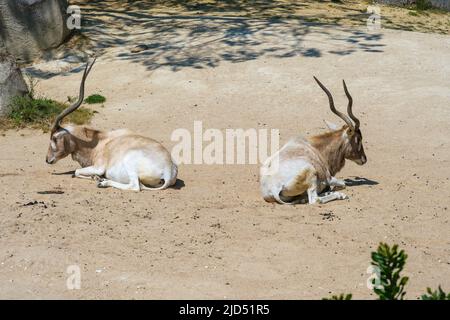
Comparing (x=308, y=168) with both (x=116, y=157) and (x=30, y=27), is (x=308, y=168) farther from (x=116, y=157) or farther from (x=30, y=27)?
(x=30, y=27)

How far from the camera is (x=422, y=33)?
17.4 meters

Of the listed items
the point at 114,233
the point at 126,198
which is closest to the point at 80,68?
the point at 126,198

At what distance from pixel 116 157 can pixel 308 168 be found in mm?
2182

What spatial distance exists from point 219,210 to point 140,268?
1902 mm

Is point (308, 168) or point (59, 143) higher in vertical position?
point (308, 168)

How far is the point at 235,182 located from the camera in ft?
34.1

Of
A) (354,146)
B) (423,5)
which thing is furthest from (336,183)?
(423,5)

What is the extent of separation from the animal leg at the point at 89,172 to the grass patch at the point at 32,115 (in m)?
2.48

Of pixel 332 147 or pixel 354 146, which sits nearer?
pixel 332 147

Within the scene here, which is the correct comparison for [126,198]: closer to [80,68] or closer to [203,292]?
[203,292]

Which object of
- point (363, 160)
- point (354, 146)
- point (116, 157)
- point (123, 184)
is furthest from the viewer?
point (363, 160)

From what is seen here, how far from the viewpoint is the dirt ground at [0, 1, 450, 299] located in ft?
23.9

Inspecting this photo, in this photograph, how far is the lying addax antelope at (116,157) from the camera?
32.1 feet
